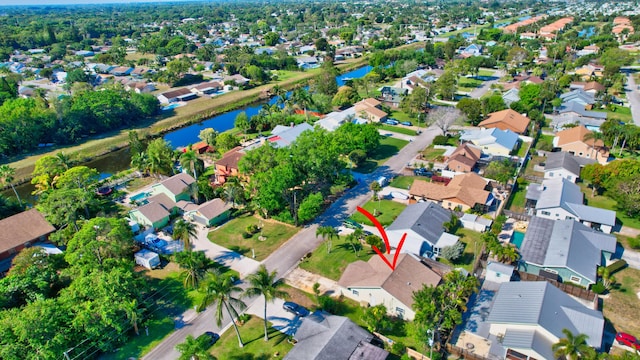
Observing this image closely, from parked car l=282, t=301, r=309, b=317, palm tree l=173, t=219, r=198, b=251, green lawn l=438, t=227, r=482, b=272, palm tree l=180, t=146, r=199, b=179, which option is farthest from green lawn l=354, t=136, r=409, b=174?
parked car l=282, t=301, r=309, b=317

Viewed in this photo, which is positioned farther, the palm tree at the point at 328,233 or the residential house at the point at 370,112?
the residential house at the point at 370,112

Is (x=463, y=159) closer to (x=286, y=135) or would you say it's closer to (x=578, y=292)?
(x=578, y=292)

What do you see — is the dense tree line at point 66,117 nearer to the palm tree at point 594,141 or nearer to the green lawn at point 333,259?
the green lawn at point 333,259

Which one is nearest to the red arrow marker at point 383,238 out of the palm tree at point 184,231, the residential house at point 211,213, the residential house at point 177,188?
the residential house at point 211,213

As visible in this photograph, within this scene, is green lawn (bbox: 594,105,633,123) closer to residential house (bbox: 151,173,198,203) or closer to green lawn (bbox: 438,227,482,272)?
green lawn (bbox: 438,227,482,272)

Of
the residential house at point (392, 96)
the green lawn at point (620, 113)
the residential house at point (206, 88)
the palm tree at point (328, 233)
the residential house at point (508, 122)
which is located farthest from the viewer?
the residential house at point (206, 88)

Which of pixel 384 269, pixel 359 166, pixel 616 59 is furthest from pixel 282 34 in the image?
pixel 384 269
